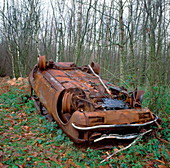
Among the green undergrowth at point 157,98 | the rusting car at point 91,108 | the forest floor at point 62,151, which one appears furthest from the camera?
the green undergrowth at point 157,98

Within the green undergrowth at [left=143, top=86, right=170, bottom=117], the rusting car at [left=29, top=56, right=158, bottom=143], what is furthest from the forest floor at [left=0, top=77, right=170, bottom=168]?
the green undergrowth at [left=143, top=86, right=170, bottom=117]

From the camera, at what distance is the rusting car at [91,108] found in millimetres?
3570

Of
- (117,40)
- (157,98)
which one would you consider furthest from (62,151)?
(117,40)

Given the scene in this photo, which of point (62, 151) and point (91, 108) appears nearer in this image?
point (62, 151)

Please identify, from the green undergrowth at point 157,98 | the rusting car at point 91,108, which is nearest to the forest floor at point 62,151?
the rusting car at point 91,108

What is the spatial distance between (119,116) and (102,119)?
37 cm

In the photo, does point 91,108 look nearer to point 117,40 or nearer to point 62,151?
point 62,151

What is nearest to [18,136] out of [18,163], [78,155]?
[18,163]

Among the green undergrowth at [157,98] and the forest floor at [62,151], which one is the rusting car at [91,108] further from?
the green undergrowth at [157,98]

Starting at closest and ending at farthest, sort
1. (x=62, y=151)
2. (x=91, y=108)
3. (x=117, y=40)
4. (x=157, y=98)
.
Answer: (x=62, y=151), (x=91, y=108), (x=157, y=98), (x=117, y=40)

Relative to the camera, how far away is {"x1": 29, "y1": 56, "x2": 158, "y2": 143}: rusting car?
3570 mm

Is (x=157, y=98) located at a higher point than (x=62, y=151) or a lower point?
higher

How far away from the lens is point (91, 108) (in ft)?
13.0

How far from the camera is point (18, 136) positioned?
14.5 ft
